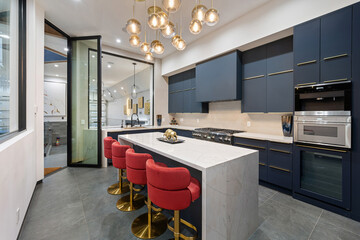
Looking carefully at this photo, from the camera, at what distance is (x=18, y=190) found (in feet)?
5.21

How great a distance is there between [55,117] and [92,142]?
3.77 m

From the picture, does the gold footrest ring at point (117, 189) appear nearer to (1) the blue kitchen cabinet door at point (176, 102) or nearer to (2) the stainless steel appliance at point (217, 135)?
(2) the stainless steel appliance at point (217, 135)

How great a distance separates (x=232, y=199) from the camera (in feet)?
4.44

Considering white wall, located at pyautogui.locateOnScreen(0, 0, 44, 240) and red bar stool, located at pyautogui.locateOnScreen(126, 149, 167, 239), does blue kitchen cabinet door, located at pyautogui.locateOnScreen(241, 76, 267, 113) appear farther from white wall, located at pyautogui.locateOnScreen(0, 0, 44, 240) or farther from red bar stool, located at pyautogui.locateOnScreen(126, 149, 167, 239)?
white wall, located at pyautogui.locateOnScreen(0, 0, 44, 240)

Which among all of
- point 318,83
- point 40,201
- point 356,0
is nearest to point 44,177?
point 40,201

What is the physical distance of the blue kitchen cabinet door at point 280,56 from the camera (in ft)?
8.55

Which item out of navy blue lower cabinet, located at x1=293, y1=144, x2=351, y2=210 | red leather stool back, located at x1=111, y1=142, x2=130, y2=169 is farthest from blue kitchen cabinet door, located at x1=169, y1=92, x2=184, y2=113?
navy blue lower cabinet, located at x1=293, y1=144, x2=351, y2=210

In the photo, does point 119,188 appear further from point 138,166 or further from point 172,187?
point 172,187

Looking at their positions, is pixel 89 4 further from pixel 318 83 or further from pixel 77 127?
pixel 318 83

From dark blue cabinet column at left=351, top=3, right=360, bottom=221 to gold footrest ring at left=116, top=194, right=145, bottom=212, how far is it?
2.69 meters

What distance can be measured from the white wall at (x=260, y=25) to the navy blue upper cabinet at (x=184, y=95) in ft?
1.98

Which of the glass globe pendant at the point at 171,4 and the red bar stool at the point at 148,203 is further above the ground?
the glass globe pendant at the point at 171,4

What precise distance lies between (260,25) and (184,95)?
2.61 meters

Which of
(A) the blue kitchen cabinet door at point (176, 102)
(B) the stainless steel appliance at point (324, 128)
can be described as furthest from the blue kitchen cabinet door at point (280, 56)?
(A) the blue kitchen cabinet door at point (176, 102)
